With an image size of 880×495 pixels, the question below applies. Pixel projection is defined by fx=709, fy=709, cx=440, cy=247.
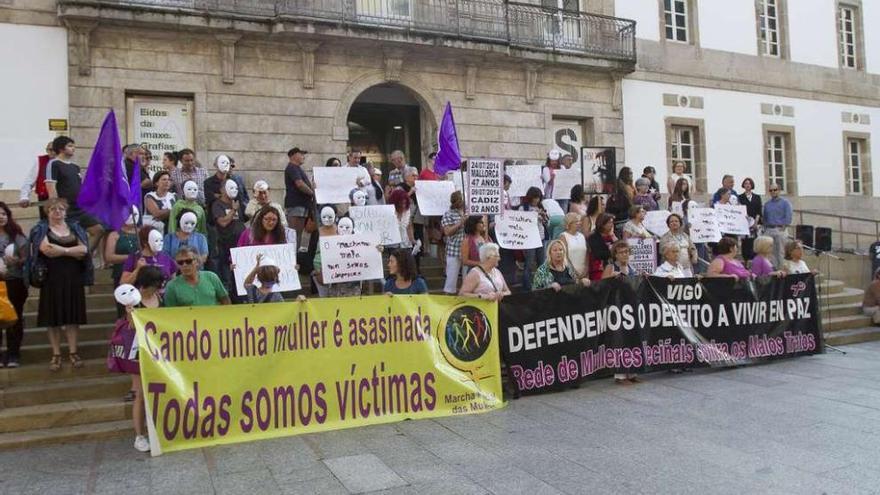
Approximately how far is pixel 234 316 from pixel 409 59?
10.8 metres

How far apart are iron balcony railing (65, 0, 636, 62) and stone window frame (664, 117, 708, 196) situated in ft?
8.06

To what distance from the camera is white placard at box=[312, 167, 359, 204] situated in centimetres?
977

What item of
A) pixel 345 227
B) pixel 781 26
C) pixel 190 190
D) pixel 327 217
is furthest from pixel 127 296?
pixel 781 26

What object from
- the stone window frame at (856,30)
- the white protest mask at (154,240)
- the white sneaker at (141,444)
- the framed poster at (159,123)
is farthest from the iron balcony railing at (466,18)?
the white sneaker at (141,444)

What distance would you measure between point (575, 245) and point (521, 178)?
9.32 ft

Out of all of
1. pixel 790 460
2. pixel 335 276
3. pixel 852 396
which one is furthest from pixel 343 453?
pixel 852 396

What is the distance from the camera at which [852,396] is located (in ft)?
25.2

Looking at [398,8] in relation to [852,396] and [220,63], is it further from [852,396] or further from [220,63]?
[852,396]

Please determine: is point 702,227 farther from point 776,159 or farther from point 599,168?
point 776,159

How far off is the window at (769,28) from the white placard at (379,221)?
16430mm

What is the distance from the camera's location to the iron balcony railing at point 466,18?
14.0 m

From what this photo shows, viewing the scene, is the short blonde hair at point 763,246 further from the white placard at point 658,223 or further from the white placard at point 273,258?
the white placard at point 273,258

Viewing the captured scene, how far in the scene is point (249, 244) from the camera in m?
7.75

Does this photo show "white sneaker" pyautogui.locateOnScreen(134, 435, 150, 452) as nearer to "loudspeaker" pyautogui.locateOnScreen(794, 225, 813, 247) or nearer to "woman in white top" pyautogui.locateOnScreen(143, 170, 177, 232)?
"woman in white top" pyautogui.locateOnScreen(143, 170, 177, 232)
